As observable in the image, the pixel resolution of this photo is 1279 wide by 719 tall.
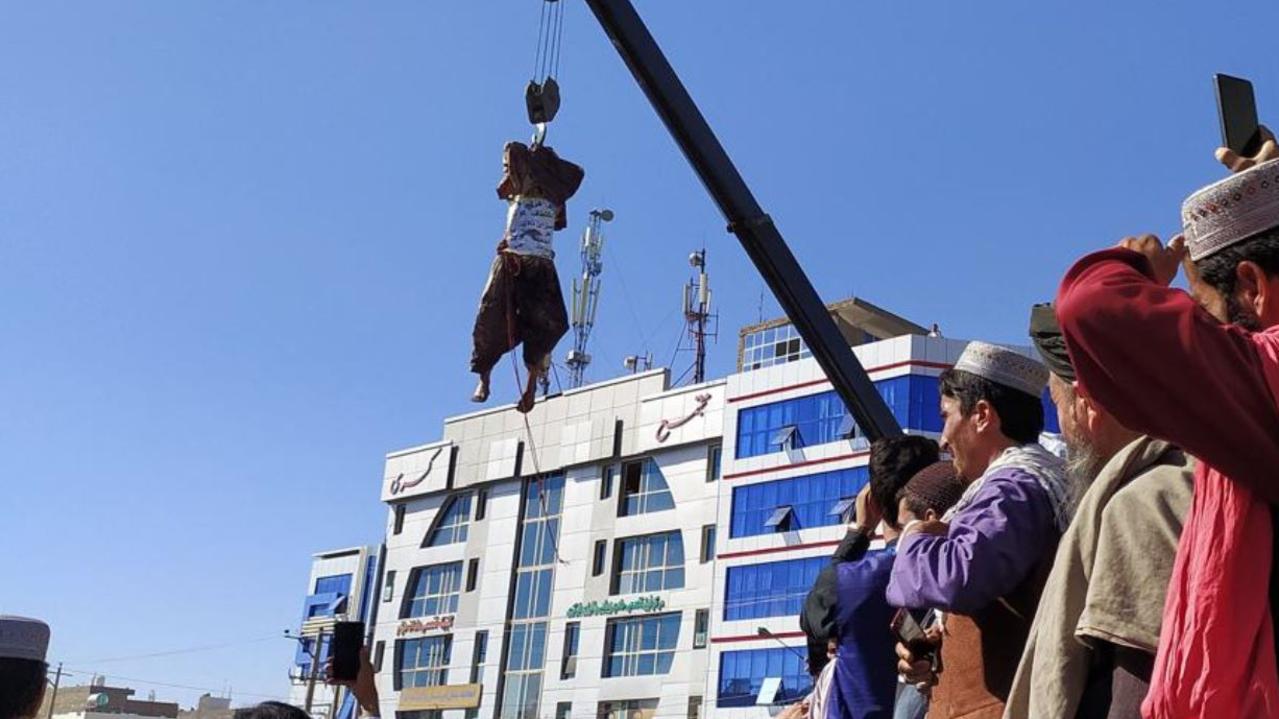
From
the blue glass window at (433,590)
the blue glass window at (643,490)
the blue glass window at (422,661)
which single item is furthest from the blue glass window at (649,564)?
the blue glass window at (422,661)

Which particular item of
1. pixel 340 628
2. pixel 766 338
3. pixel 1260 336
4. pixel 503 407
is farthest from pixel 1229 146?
pixel 503 407

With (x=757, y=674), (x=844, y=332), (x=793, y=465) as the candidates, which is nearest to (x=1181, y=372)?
(x=757, y=674)

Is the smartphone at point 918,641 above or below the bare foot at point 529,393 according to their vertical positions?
below

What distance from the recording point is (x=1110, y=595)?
224 cm

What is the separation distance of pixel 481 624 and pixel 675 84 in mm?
43691

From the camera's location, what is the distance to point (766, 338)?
149 feet

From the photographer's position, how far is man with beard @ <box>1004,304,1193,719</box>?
221 cm

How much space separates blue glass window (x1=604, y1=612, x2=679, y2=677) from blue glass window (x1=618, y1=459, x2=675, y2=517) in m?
3.50

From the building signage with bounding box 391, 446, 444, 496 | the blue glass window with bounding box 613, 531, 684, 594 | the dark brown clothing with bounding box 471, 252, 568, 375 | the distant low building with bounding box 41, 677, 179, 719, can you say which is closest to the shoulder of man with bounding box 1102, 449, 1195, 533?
the dark brown clothing with bounding box 471, 252, 568, 375

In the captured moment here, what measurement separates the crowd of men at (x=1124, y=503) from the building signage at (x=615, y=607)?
41.0 metres

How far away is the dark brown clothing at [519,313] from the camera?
905 centimetres

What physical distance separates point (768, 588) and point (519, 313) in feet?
106

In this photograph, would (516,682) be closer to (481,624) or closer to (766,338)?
(481,624)

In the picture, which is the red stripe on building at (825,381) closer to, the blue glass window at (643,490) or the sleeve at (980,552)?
the blue glass window at (643,490)
